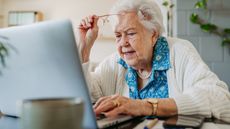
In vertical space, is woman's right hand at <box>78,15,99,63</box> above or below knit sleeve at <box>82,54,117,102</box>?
above

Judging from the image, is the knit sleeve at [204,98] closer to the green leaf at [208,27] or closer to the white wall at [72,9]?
the green leaf at [208,27]

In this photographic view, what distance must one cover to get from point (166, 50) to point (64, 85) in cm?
79

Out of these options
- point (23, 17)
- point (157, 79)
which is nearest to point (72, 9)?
point (23, 17)

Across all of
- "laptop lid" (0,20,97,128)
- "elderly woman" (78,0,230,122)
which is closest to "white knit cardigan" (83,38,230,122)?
"elderly woman" (78,0,230,122)

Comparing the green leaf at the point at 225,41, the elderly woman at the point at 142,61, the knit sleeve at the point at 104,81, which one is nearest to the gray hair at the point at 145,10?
the elderly woman at the point at 142,61

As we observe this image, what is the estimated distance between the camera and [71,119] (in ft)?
1.41

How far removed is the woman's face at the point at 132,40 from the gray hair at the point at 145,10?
0.02m

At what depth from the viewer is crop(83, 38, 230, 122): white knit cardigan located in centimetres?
91

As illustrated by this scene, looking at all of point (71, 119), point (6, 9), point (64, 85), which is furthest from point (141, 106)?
point (6, 9)

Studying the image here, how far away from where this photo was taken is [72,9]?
3016 mm

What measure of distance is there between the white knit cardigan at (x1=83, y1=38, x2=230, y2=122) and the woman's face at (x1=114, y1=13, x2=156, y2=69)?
0.10 m

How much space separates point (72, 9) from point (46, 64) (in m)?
2.52

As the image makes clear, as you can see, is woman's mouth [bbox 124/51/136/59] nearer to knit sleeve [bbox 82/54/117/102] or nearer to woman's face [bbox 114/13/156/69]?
woman's face [bbox 114/13/156/69]

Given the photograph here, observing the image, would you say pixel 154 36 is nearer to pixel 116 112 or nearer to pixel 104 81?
pixel 104 81
